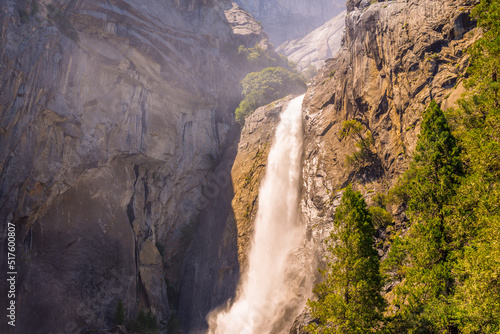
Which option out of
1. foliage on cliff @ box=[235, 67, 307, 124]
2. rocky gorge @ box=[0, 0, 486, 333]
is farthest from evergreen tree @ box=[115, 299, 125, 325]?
foliage on cliff @ box=[235, 67, 307, 124]

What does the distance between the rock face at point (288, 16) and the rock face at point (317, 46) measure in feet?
14.2

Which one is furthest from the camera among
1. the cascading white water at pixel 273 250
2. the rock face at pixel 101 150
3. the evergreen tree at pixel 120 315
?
the evergreen tree at pixel 120 315

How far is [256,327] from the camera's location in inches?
1273

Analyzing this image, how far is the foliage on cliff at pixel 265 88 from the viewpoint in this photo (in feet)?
181

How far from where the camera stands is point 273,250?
119 ft

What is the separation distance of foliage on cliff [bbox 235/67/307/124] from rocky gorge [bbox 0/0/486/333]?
3474 mm

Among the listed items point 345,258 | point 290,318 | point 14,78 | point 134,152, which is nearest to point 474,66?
point 345,258

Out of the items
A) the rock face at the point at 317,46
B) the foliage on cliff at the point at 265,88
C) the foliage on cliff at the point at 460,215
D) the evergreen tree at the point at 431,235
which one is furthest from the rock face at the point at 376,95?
the rock face at the point at 317,46

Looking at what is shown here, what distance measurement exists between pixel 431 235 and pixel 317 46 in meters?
117

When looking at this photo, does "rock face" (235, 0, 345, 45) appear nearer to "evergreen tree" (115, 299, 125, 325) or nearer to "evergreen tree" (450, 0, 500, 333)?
"evergreen tree" (115, 299, 125, 325)

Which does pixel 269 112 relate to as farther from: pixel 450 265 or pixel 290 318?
pixel 450 265

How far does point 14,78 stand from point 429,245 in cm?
3083

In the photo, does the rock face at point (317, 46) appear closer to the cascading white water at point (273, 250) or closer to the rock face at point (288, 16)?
the rock face at point (288, 16)

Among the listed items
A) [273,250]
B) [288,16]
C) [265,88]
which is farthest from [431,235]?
[288,16]
